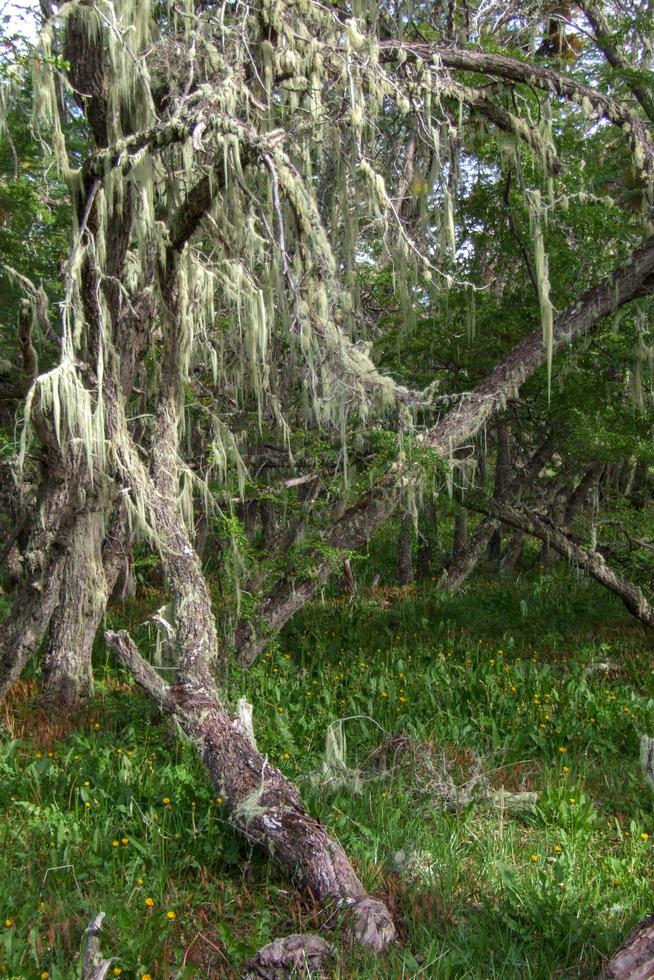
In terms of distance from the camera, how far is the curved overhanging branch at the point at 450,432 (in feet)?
21.1

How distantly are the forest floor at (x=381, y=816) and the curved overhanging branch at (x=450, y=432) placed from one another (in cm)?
63

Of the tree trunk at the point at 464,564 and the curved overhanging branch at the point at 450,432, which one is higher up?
the curved overhanging branch at the point at 450,432

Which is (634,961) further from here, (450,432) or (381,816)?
(450,432)

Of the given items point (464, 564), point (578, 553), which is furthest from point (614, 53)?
point (464, 564)

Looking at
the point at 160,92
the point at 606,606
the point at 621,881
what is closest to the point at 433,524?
the point at 606,606

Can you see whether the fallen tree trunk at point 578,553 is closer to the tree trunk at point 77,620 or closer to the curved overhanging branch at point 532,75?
the curved overhanging branch at point 532,75

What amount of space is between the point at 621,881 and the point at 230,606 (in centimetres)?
362

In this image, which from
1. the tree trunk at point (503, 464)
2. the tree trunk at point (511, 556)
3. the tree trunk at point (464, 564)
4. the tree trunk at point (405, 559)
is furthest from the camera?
the tree trunk at point (511, 556)

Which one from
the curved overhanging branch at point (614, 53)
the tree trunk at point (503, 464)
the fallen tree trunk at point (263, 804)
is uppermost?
the curved overhanging branch at point (614, 53)

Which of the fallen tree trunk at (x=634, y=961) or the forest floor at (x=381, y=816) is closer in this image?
the fallen tree trunk at (x=634, y=961)

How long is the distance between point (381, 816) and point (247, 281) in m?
3.35

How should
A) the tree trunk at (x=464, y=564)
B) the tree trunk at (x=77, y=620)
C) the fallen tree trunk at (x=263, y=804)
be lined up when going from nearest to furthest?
the fallen tree trunk at (x=263, y=804)
the tree trunk at (x=77, y=620)
the tree trunk at (x=464, y=564)

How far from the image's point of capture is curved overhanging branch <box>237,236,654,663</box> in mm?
6434

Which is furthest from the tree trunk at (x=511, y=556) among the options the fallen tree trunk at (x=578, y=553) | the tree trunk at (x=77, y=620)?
the tree trunk at (x=77, y=620)
